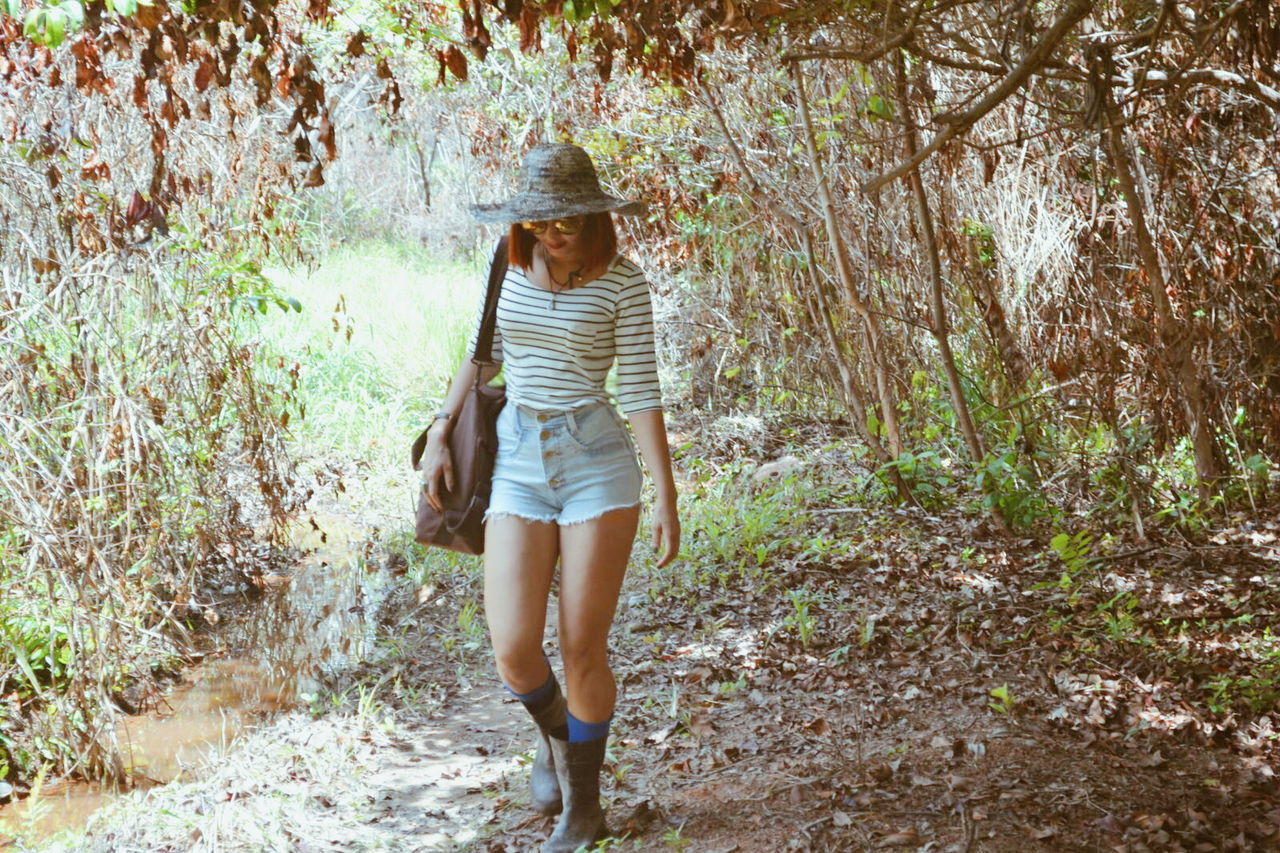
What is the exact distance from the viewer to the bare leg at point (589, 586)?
3359 millimetres

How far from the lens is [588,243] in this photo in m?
3.42

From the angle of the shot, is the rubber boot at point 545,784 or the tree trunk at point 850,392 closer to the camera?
the rubber boot at point 545,784

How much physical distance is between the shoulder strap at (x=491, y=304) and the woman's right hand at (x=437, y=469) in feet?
0.90

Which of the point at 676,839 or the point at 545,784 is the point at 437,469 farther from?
the point at 676,839

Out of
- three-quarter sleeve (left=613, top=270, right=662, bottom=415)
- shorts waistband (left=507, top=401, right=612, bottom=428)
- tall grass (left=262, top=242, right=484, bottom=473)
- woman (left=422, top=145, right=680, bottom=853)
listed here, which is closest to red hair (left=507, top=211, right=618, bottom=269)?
woman (left=422, top=145, right=680, bottom=853)

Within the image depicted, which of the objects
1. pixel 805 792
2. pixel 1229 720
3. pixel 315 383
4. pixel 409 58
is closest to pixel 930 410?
pixel 1229 720

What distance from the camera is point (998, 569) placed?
5938 millimetres

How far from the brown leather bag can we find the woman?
0.16 feet

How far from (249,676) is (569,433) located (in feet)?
12.0

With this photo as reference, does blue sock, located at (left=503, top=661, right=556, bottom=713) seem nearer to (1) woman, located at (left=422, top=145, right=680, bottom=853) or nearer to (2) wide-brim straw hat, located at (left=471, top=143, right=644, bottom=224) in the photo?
→ (1) woman, located at (left=422, top=145, right=680, bottom=853)

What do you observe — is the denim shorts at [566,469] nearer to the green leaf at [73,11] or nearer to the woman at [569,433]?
the woman at [569,433]

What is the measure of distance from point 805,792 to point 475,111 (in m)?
7.72

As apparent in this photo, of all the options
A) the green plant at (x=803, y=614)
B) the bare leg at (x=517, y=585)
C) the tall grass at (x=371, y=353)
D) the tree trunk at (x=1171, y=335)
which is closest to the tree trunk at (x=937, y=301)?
the tree trunk at (x=1171, y=335)

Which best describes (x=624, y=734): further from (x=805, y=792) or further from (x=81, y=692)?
(x=81, y=692)
